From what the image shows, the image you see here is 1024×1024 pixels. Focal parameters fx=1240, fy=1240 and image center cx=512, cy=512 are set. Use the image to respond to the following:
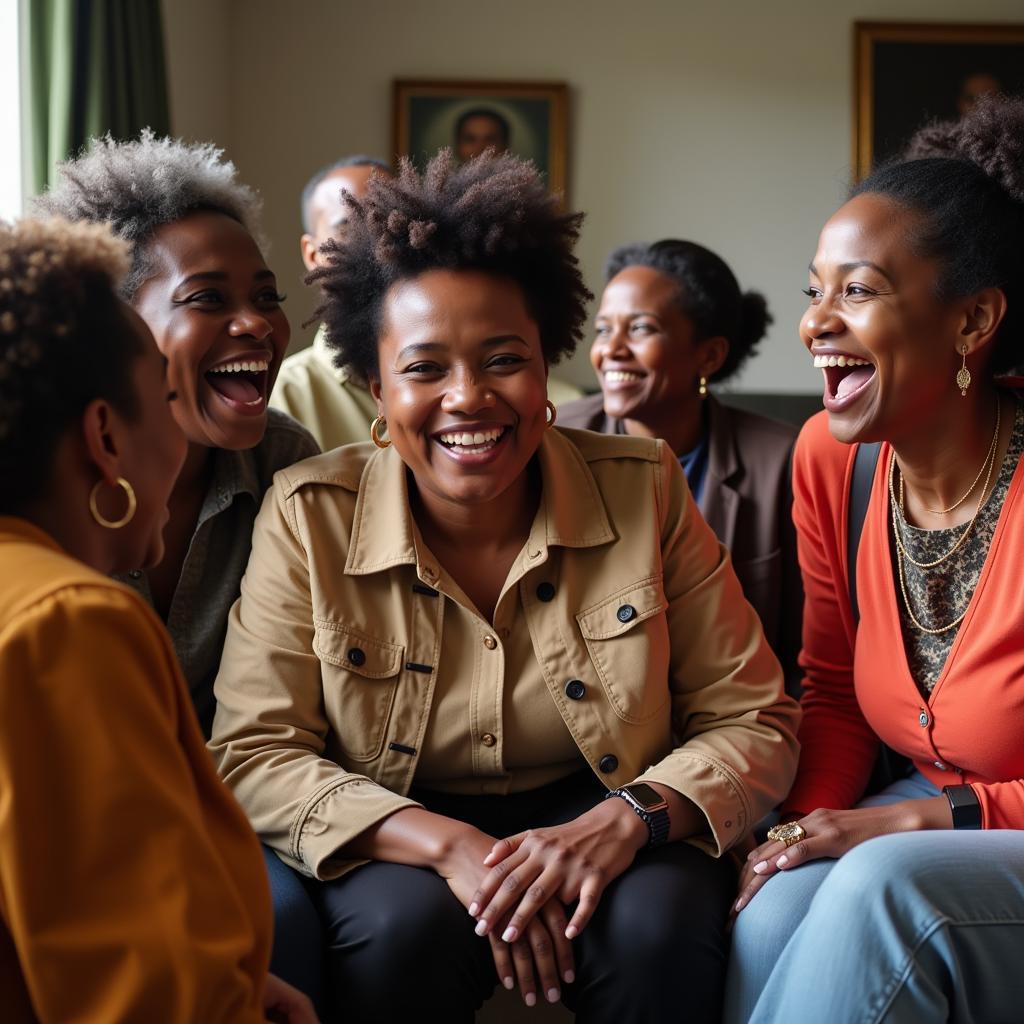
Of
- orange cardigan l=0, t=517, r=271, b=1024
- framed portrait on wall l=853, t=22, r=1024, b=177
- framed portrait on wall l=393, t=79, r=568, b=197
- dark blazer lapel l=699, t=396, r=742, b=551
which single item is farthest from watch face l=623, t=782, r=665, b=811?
framed portrait on wall l=853, t=22, r=1024, b=177

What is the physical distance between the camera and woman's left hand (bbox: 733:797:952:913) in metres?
1.64

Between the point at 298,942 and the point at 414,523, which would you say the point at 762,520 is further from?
the point at 298,942

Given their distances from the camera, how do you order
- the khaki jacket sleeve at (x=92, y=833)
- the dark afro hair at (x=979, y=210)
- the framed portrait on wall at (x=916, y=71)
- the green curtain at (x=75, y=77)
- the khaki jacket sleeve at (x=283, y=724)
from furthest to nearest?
the framed portrait on wall at (x=916, y=71) → the green curtain at (x=75, y=77) → the dark afro hair at (x=979, y=210) → the khaki jacket sleeve at (x=283, y=724) → the khaki jacket sleeve at (x=92, y=833)

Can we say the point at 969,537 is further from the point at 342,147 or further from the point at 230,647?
the point at 342,147

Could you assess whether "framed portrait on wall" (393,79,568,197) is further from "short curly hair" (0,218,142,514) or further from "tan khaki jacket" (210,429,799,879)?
"short curly hair" (0,218,142,514)

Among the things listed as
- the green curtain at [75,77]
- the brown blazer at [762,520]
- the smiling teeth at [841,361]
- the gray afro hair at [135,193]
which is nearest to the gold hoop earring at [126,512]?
the gray afro hair at [135,193]

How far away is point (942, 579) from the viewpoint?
6.12 ft

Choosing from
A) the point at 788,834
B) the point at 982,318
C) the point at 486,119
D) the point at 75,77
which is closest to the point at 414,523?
the point at 788,834

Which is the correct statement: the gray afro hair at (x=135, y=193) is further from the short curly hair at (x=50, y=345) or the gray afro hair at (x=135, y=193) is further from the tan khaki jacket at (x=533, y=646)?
the short curly hair at (x=50, y=345)

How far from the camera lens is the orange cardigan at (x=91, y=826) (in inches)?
37.1

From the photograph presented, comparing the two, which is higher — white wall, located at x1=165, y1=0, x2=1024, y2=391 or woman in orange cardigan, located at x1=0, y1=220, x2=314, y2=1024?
white wall, located at x1=165, y1=0, x2=1024, y2=391

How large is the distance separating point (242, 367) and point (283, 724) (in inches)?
24.0

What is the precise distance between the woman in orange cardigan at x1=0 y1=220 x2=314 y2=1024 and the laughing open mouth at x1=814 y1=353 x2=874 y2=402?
114 centimetres

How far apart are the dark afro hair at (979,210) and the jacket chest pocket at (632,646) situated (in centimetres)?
64
